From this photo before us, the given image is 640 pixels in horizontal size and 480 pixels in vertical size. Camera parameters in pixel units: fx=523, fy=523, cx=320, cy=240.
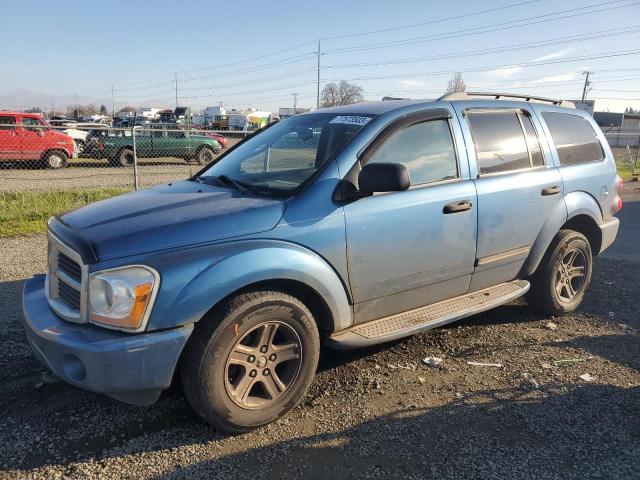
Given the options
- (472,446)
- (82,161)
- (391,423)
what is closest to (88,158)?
(82,161)

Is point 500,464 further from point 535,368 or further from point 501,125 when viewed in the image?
point 501,125

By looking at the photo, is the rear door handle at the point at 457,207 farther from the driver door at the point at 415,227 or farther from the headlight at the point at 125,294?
the headlight at the point at 125,294

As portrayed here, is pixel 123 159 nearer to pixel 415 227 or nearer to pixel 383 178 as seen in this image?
pixel 415 227

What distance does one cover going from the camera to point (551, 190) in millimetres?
4395

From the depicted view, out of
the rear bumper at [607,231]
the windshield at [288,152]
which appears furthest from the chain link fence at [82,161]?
the rear bumper at [607,231]

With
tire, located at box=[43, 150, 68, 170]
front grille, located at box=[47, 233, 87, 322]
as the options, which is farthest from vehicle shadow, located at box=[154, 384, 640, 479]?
tire, located at box=[43, 150, 68, 170]

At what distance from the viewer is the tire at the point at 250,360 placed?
9.14ft

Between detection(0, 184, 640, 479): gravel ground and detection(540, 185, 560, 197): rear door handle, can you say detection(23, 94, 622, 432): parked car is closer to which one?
detection(540, 185, 560, 197): rear door handle

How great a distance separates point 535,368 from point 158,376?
2.70 m

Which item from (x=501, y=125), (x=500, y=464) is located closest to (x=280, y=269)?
(x=500, y=464)

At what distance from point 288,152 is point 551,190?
2.23m

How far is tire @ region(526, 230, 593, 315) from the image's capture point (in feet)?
15.2

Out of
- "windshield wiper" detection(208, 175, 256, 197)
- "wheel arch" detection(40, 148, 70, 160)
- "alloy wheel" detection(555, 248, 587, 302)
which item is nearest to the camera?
"windshield wiper" detection(208, 175, 256, 197)

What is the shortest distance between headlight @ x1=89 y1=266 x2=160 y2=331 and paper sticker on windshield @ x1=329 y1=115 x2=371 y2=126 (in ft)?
5.85
